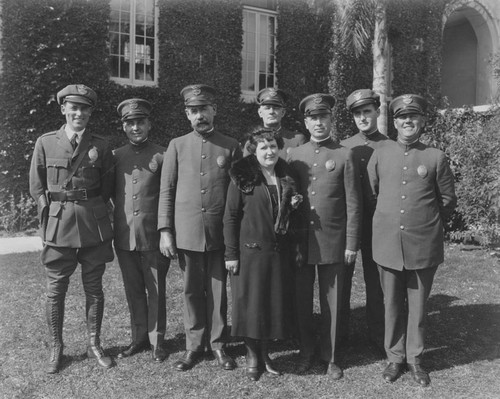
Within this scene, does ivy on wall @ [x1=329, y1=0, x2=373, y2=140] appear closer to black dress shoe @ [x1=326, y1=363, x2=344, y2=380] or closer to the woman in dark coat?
the woman in dark coat

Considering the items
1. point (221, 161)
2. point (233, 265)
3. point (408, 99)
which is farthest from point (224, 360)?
point (408, 99)

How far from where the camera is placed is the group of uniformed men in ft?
13.1

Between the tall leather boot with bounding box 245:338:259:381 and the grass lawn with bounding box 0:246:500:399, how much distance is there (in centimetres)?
8

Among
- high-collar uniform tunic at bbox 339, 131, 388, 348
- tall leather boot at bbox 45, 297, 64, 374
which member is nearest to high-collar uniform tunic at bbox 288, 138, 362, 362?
high-collar uniform tunic at bbox 339, 131, 388, 348

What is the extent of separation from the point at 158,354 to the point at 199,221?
119cm

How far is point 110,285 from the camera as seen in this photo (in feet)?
21.6

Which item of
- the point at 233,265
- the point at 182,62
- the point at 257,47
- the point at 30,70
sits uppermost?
the point at 257,47

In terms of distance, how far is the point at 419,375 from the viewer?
3.91 m

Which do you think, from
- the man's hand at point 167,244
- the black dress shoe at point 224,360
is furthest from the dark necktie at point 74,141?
the black dress shoe at point 224,360

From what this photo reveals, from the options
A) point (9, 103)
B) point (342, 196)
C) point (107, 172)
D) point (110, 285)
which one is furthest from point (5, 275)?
point (342, 196)

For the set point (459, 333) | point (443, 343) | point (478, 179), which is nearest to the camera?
point (443, 343)

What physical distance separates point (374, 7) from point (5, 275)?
8765 millimetres

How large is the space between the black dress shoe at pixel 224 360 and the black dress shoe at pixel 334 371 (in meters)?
0.77

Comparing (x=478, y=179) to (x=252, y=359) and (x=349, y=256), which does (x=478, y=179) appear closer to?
(x=349, y=256)
